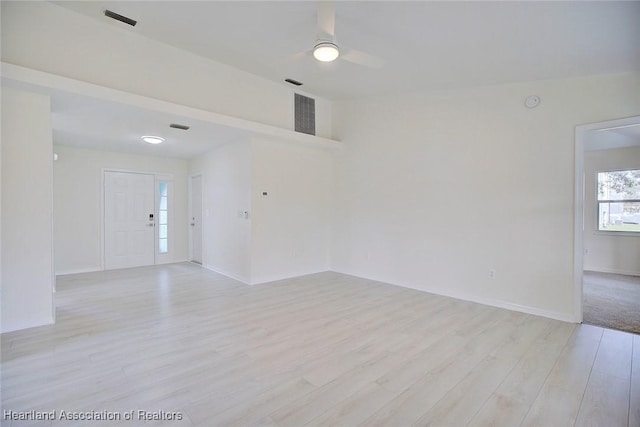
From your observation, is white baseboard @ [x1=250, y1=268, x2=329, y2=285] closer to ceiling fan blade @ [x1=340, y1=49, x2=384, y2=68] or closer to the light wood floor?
the light wood floor

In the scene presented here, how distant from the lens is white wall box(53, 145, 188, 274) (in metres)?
5.64

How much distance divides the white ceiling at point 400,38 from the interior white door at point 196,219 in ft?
8.73

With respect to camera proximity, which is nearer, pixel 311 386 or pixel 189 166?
pixel 311 386

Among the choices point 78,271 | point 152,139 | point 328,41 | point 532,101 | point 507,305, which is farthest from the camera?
point 78,271

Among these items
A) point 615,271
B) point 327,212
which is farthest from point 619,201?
point 327,212

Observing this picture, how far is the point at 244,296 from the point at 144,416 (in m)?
2.46

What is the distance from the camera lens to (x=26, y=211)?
3.06 meters

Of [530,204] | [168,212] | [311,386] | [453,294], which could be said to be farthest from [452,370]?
[168,212]

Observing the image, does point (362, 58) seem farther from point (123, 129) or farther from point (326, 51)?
point (123, 129)

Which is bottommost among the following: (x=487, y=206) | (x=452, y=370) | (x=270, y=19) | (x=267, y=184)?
(x=452, y=370)

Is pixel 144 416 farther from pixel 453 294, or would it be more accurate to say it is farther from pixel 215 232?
pixel 215 232

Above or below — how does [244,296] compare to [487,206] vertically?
below

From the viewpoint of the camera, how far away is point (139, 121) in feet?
13.2

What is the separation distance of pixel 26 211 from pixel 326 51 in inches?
133
